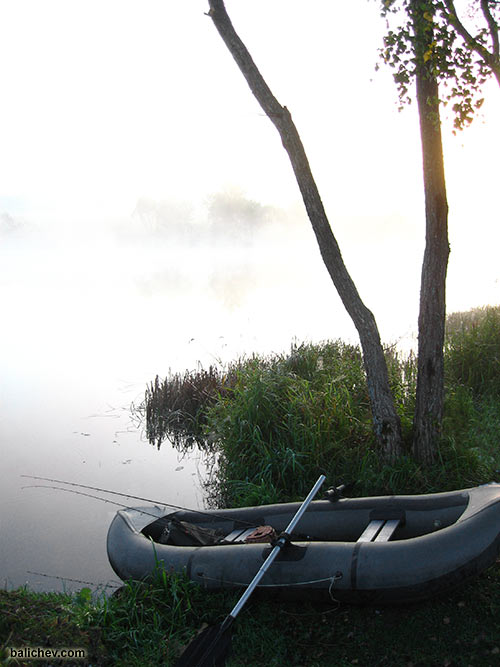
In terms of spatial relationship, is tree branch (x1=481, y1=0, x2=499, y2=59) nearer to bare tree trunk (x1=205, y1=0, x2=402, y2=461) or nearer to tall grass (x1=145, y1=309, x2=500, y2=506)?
bare tree trunk (x1=205, y1=0, x2=402, y2=461)

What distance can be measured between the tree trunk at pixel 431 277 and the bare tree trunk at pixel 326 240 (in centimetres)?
24

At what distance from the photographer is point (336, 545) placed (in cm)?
355

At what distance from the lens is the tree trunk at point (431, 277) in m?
4.80

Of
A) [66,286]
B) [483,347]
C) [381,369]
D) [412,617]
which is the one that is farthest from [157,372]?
[66,286]

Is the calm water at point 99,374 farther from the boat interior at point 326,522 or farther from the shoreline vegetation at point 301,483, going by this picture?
the boat interior at point 326,522

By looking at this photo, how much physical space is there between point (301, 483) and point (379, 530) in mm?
1413

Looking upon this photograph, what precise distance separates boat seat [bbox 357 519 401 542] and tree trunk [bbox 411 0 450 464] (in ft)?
3.78

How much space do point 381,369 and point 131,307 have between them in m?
16.7

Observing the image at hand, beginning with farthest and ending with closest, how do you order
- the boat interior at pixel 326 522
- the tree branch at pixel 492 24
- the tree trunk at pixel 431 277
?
the tree branch at pixel 492 24, the tree trunk at pixel 431 277, the boat interior at pixel 326 522

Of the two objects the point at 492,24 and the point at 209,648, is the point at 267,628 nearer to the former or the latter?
the point at 209,648

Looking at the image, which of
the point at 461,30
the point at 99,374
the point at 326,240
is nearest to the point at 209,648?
the point at 326,240

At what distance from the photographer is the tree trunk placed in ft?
15.8

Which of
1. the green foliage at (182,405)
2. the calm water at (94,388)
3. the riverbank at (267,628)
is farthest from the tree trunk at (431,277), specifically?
the green foliage at (182,405)

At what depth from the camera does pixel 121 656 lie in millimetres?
3230
